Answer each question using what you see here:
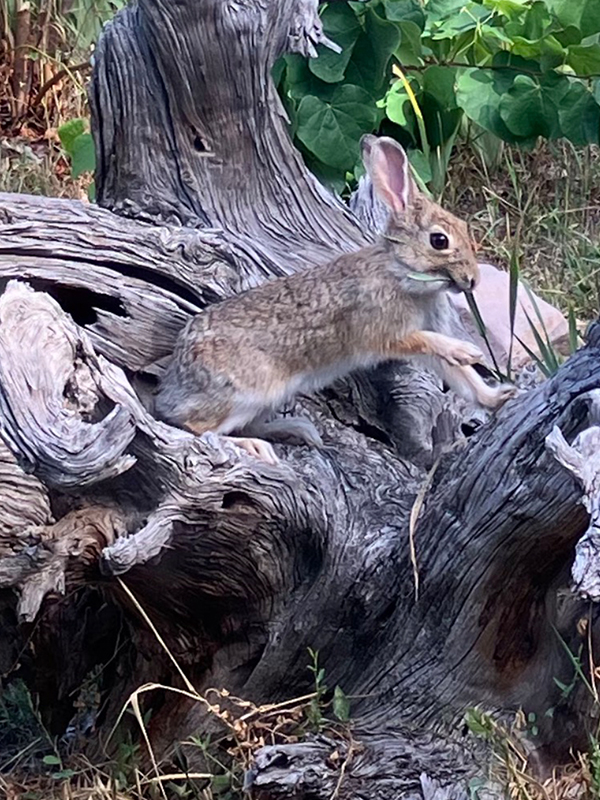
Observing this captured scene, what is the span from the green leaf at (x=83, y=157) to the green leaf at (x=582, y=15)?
2123 mm

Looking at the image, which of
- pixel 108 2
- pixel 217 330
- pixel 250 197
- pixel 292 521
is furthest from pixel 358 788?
pixel 108 2

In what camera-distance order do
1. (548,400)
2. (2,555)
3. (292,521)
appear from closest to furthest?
(548,400), (2,555), (292,521)

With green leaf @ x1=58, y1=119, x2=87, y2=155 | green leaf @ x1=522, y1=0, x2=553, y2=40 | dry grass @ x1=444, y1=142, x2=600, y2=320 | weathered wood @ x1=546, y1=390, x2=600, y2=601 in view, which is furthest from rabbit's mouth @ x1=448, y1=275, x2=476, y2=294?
green leaf @ x1=58, y1=119, x2=87, y2=155

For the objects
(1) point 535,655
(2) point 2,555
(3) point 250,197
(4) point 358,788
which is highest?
(3) point 250,197

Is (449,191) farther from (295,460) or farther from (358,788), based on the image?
(358,788)

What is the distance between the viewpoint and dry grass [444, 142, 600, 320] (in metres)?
5.83

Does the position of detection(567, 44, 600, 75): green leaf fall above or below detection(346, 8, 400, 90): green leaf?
below

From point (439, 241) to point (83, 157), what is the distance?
1.95m

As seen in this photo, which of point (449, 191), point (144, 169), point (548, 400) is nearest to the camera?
point (548, 400)

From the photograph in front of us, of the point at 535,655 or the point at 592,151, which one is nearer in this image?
the point at 535,655

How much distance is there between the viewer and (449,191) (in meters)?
6.37

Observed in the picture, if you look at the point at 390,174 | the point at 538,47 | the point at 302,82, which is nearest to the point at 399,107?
the point at 538,47

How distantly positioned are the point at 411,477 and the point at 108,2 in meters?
4.34

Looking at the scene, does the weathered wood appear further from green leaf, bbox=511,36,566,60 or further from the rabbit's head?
green leaf, bbox=511,36,566,60
